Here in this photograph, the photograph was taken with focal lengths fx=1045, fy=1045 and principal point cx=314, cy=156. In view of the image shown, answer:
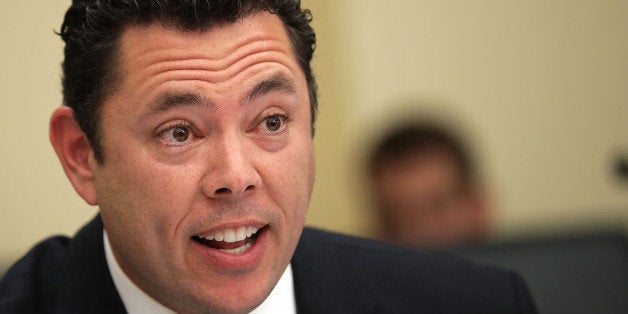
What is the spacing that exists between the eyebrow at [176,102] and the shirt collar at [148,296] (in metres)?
0.36

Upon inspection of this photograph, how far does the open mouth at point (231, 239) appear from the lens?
1657 millimetres

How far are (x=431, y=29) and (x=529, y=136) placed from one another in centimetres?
66

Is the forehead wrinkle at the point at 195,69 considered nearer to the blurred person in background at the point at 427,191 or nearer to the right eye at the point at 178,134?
the right eye at the point at 178,134

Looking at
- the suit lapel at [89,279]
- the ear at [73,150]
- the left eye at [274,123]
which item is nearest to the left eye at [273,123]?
the left eye at [274,123]

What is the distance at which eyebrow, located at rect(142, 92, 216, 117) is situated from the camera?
5.34 feet

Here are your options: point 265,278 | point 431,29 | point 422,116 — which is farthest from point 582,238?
point 431,29

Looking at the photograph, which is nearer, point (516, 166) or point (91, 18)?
point (91, 18)

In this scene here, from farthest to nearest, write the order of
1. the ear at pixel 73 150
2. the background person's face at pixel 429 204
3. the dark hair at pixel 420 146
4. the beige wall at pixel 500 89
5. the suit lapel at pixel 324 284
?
the beige wall at pixel 500 89 → the dark hair at pixel 420 146 → the background person's face at pixel 429 204 → the suit lapel at pixel 324 284 → the ear at pixel 73 150

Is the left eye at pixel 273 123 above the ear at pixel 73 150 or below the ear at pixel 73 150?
above

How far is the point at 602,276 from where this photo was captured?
210 centimetres

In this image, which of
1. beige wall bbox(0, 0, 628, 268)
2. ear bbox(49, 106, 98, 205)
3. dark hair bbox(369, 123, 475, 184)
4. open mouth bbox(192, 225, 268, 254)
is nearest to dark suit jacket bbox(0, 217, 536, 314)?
ear bbox(49, 106, 98, 205)

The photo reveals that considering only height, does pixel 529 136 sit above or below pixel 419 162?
below

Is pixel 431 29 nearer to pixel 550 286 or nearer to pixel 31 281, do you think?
pixel 550 286

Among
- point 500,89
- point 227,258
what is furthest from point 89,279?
point 500,89
